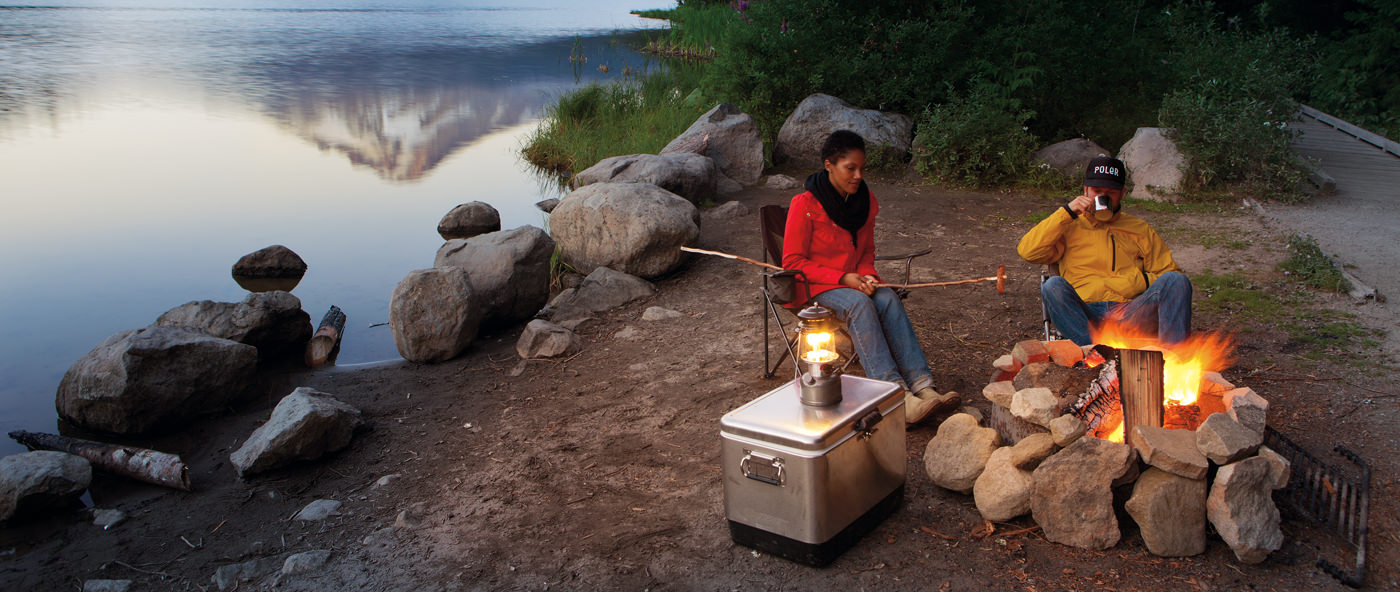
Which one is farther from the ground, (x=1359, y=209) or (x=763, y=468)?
(x=1359, y=209)

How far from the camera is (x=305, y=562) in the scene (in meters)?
3.06

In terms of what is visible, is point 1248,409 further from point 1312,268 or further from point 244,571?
point 244,571

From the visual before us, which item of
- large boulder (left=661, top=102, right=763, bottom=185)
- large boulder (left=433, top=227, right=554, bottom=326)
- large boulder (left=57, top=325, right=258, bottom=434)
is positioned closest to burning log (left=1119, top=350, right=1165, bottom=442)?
large boulder (left=433, top=227, right=554, bottom=326)

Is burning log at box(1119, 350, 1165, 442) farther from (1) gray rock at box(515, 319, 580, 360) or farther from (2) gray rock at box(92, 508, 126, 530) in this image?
(2) gray rock at box(92, 508, 126, 530)

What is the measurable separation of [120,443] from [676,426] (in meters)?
3.16

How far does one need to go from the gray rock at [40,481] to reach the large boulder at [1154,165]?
796 centimetres

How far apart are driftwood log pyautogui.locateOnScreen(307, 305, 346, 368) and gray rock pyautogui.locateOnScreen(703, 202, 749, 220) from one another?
130 inches

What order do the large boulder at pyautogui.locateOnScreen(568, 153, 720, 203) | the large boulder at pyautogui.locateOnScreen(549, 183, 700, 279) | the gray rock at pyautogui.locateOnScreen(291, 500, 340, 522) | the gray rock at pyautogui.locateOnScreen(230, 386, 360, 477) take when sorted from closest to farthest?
the gray rock at pyautogui.locateOnScreen(291, 500, 340, 522) → the gray rock at pyautogui.locateOnScreen(230, 386, 360, 477) → the large boulder at pyautogui.locateOnScreen(549, 183, 700, 279) → the large boulder at pyautogui.locateOnScreen(568, 153, 720, 203)

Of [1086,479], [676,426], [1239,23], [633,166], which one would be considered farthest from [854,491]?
[1239,23]

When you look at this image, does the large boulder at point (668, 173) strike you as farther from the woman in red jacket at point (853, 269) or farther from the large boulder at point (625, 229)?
the woman in red jacket at point (853, 269)

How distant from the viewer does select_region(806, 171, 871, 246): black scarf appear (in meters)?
3.94

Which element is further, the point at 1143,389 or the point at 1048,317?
the point at 1048,317

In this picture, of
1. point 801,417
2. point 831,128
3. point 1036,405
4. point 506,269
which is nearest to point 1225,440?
point 1036,405

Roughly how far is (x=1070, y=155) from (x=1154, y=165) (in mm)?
857
